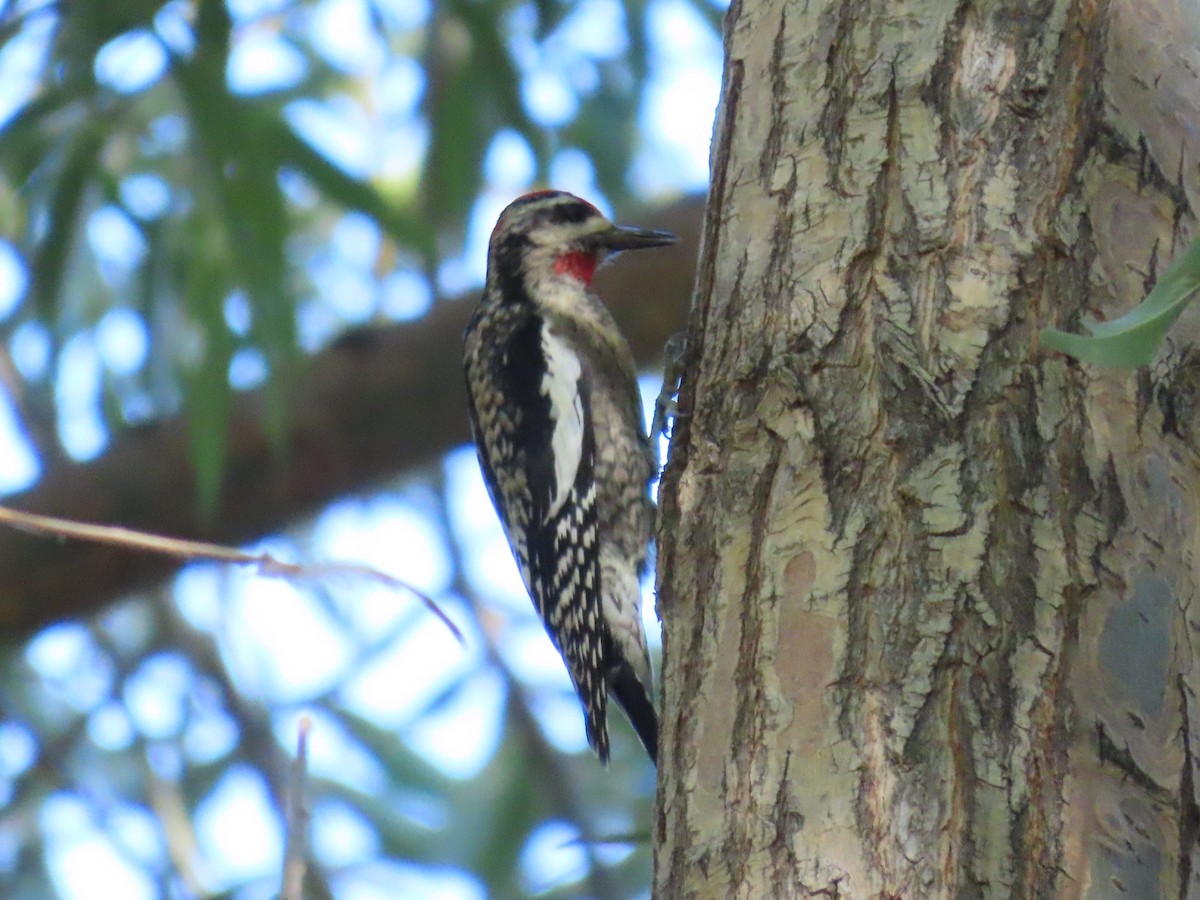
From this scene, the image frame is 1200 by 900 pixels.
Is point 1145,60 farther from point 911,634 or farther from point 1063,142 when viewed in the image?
point 911,634

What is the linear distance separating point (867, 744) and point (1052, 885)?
0.61 ft

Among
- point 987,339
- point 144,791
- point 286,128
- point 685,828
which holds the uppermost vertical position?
point 286,128

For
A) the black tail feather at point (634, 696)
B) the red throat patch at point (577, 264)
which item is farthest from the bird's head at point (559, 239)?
the black tail feather at point (634, 696)

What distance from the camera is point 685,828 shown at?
55.7 inches

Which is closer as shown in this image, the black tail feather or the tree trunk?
the tree trunk

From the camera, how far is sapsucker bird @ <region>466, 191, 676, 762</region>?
280 cm

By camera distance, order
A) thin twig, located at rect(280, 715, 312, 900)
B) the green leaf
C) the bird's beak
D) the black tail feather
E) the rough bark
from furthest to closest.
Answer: the rough bark → the bird's beak → the black tail feather → thin twig, located at rect(280, 715, 312, 900) → the green leaf

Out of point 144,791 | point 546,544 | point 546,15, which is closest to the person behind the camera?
point 546,544

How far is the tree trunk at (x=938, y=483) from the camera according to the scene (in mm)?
1289

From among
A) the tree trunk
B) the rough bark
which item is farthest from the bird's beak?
the tree trunk

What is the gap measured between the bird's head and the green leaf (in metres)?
1.96

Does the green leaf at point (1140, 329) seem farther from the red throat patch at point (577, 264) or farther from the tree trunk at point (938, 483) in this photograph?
the red throat patch at point (577, 264)

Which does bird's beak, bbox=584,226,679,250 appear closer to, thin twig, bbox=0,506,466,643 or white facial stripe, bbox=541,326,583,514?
white facial stripe, bbox=541,326,583,514

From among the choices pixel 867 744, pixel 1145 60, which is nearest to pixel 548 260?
pixel 1145 60
